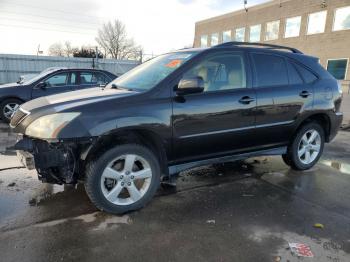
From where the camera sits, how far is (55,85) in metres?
8.87

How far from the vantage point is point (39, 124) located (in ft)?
10.2

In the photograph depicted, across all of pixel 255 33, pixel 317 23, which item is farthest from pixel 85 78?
pixel 255 33

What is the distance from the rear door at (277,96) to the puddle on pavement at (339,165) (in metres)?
1.26

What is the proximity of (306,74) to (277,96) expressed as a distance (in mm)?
811

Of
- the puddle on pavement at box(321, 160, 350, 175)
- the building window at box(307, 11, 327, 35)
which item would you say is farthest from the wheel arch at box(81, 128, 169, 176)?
the building window at box(307, 11, 327, 35)

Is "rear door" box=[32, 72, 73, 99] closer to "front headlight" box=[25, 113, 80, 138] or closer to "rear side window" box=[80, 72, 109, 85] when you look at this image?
"rear side window" box=[80, 72, 109, 85]

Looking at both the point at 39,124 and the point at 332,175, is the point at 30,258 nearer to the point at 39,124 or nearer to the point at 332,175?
the point at 39,124

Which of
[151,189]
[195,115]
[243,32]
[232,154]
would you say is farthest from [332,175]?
[243,32]

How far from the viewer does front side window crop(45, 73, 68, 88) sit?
8.84 metres

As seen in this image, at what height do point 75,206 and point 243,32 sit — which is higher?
point 243,32

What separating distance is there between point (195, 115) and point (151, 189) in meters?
0.99

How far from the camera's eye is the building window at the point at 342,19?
2303 centimetres

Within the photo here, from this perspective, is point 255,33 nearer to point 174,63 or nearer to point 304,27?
point 304,27

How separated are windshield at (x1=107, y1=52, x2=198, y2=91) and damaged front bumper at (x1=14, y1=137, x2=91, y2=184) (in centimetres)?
105
